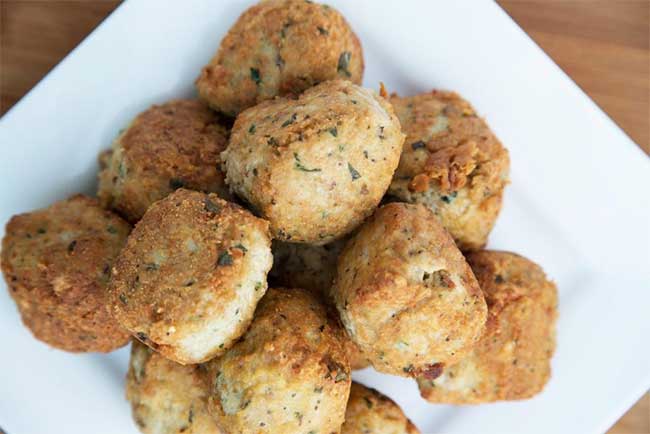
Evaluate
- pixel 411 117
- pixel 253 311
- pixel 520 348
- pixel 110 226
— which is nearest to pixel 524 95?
pixel 411 117

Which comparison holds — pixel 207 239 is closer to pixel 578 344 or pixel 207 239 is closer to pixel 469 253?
pixel 469 253

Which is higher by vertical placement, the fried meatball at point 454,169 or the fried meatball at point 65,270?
the fried meatball at point 454,169

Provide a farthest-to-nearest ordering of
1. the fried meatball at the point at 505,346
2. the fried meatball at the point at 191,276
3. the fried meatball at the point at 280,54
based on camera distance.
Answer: the fried meatball at the point at 505,346
the fried meatball at the point at 280,54
the fried meatball at the point at 191,276

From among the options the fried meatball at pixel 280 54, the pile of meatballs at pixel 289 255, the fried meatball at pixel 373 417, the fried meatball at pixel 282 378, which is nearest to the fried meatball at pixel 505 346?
the pile of meatballs at pixel 289 255

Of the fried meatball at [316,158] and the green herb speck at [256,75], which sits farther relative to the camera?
the green herb speck at [256,75]

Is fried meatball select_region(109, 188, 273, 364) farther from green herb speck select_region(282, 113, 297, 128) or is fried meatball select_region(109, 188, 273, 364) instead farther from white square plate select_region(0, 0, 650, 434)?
white square plate select_region(0, 0, 650, 434)

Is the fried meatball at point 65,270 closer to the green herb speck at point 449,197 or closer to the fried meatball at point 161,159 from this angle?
the fried meatball at point 161,159

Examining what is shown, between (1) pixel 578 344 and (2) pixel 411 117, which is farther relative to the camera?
(1) pixel 578 344
